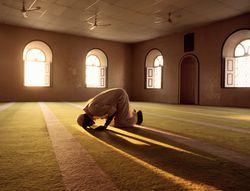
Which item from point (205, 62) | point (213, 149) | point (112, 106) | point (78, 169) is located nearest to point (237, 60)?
point (205, 62)

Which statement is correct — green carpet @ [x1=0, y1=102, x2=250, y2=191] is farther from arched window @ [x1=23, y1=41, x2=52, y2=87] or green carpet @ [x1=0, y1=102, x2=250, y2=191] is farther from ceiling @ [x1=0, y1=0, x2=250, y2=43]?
arched window @ [x1=23, y1=41, x2=52, y2=87]

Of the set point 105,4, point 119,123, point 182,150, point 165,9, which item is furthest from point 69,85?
point 182,150

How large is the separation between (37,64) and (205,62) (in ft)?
23.6

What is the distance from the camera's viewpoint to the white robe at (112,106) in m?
3.10

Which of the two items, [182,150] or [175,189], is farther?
[182,150]

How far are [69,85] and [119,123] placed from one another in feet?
26.1

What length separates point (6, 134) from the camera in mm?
2814

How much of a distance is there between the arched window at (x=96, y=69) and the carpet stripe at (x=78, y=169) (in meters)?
9.49

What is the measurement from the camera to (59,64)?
34.9 feet

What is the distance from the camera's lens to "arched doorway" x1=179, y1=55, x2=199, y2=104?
32.0ft

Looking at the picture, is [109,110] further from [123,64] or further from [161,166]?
[123,64]

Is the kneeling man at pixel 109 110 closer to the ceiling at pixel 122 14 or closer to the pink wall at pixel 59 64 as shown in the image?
the ceiling at pixel 122 14

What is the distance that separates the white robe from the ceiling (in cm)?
448

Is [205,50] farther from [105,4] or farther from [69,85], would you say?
[69,85]
